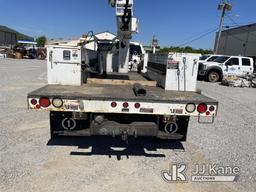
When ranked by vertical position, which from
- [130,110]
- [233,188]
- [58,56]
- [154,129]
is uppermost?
[58,56]

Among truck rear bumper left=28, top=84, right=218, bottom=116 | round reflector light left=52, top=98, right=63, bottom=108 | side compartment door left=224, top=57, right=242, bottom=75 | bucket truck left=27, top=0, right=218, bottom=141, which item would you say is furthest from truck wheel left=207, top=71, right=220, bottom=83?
round reflector light left=52, top=98, right=63, bottom=108

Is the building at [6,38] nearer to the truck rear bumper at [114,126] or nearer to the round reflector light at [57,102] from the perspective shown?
the truck rear bumper at [114,126]

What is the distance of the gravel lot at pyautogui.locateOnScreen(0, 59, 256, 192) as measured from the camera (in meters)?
3.33

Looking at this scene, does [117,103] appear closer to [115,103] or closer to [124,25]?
[115,103]

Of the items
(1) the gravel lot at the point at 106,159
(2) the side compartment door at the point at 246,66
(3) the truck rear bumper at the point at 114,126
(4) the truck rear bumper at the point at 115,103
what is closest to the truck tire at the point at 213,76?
(2) the side compartment door at the point at 246,66

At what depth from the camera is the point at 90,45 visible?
26.8 feet

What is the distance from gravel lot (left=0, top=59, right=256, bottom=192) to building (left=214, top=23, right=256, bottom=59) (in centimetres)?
3559

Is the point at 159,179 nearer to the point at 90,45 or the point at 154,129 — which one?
the point at 154,129

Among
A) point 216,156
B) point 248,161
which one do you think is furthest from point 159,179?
point 248,161

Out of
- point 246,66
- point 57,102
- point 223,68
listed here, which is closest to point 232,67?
point 223,68

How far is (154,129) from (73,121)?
1.26 metres

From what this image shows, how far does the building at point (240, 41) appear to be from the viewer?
38.4 meters

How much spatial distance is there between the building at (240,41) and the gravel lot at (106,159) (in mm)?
35589

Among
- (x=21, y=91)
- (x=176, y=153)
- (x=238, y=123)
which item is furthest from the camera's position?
(x=21, y=91)
